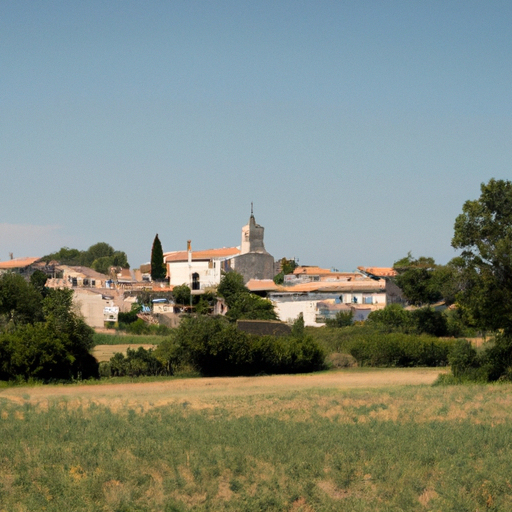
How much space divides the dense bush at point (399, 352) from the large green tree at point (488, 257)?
2075cm

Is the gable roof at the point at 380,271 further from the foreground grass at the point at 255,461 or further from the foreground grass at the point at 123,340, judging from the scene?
the foreground grass at the point at 255,461

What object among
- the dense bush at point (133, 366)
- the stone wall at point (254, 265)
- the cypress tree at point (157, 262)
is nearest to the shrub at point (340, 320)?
the dense bush at point (133, 366)

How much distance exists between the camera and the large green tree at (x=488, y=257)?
35.6 m

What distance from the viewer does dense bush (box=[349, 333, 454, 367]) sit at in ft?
190

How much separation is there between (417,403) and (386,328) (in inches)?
1527

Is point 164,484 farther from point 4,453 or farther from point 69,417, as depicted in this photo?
point 69,417

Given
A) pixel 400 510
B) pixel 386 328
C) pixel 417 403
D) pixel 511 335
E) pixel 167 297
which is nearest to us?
pixel 400 510

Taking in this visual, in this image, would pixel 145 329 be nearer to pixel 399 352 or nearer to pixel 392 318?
pixel 392 318

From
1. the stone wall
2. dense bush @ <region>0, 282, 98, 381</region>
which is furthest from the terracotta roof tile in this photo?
dense bush @ <region>0, 282, 98, 381</region>

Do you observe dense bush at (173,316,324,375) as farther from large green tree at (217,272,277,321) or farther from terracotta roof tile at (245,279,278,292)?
terracotta roof tile at (245,279,278,292)

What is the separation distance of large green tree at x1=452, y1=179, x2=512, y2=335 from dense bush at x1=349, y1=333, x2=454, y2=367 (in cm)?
2075

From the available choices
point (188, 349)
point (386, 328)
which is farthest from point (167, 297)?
point (188, 349)

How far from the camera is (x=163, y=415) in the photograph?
24.3 m

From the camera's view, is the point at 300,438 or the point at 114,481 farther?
the point at 300,438
